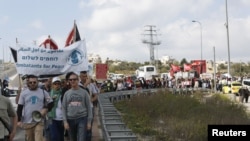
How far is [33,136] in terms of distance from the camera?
34.3 ft

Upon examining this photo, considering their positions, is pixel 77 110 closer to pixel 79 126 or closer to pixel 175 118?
pixel 79 126

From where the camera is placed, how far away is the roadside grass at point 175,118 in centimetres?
1409

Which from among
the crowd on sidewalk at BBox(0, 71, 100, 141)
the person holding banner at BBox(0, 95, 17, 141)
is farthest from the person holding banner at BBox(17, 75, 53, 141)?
the person holding banner at BBox(0, 95, 17, 141)

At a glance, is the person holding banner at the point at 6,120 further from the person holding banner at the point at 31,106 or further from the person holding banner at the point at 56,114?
the person holding banner at the point at 56,114

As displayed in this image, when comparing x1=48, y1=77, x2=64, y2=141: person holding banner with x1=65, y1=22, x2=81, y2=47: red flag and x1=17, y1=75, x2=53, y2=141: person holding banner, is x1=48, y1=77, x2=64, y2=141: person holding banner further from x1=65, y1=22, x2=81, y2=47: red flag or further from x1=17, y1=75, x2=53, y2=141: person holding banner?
x1=65, y1=22, x2=81, y2=47: red flag

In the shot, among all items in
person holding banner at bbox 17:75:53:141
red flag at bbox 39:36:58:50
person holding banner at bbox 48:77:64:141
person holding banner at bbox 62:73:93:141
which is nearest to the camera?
person holding banner at bbox 62:73:93:141

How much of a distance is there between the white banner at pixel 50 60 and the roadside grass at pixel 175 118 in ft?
9.11

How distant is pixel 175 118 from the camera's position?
1838 cm

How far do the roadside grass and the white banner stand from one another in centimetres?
278

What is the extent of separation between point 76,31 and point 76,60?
2.45 metres

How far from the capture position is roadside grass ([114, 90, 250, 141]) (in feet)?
46.2

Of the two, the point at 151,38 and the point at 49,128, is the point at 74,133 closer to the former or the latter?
the point at 49,128

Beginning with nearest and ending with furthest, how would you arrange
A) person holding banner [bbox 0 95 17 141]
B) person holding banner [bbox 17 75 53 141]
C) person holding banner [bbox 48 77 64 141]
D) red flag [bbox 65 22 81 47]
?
person holding banner [bbox 0 95 17 141] < person holding banner [bbox 17 75 53 141] < person holding banner [bbox 48 77 64 141] < red flag [bbox 65 22 81 47]

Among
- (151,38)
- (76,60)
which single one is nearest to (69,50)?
(76,60)
